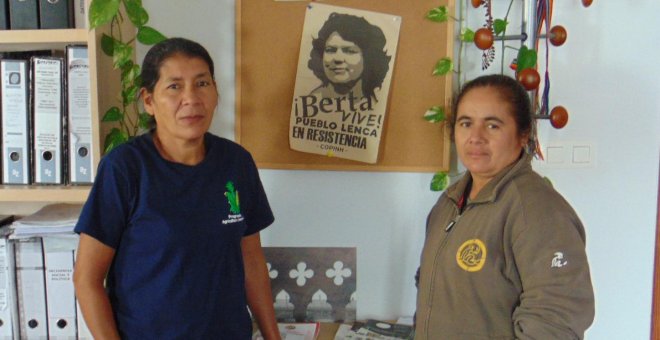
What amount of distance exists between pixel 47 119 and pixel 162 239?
0.52m

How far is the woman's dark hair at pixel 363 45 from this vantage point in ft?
5.52

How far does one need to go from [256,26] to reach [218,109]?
0.28 metres

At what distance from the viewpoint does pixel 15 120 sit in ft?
4.59

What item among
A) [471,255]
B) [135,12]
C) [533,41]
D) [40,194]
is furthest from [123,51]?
[533,41]

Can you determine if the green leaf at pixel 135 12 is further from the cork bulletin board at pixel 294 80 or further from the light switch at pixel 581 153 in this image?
the light switch at pixel 581 153

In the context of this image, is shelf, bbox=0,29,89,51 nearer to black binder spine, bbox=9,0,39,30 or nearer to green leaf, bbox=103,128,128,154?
black binder spine, bbox=9,0,39,30

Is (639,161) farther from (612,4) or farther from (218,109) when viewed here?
(218,109)

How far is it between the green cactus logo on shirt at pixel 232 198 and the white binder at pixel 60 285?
0.46 m

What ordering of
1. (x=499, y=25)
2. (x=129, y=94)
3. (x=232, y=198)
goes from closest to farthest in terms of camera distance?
(x=232, y=198)
(x=129, y=94)
(x=499, y=25)

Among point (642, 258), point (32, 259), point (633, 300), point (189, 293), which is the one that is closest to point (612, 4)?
point (642, 258)

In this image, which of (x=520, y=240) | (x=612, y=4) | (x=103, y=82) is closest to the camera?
(x=520, y=240)

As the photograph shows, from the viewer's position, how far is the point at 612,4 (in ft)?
5.52

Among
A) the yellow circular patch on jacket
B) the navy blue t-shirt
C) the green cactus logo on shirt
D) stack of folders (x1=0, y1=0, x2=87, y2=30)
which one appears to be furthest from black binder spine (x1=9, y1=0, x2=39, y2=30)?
the yellow circular patch on jacket

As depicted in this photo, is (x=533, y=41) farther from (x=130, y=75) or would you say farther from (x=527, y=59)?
(x=130, y=75)
